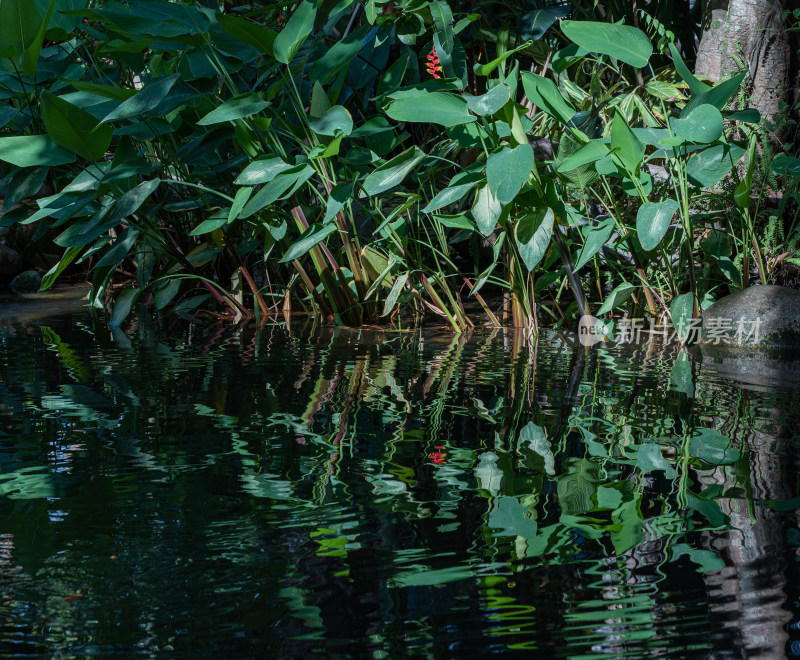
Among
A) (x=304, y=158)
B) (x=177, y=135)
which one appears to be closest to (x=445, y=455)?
(x=304, y=158)

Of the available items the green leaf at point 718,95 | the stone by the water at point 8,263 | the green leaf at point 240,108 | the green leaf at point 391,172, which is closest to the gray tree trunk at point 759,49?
the green leaf at point 718,95

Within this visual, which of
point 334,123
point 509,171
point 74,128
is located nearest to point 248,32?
point 334,123

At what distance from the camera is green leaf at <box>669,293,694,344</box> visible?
220cm

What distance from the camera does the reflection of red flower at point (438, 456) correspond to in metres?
1.21

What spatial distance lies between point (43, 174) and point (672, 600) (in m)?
2.34

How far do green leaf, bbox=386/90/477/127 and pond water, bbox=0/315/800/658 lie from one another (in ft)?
2.09

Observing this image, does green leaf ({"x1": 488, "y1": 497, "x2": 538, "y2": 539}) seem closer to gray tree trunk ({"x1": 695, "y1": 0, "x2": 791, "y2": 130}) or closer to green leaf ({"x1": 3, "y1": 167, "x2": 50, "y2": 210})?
green leaf ({"x1": 3, "y1": 167, "x2": 50, "y2": 210})

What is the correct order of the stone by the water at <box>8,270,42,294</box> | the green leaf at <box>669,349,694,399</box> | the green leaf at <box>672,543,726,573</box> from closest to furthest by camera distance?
the green leaf at <box>672,543,726,573</box> < the green leaf at <box>669,349,694,399</box> < the stone by the water at <box>8,270,42,294</box>

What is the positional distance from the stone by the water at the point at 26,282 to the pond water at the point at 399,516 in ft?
8.30

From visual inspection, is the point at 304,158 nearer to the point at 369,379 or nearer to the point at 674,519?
the point at 369,379

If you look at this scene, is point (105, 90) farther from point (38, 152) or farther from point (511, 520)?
point (511, 520)

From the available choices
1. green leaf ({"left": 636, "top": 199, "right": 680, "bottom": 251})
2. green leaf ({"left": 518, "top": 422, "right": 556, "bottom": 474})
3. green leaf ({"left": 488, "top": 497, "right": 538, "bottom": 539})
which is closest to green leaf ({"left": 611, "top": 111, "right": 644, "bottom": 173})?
green leaf ({"left": 636, "top": 199, "right": 680, "bottom": 251})

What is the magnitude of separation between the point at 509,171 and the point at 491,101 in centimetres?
18

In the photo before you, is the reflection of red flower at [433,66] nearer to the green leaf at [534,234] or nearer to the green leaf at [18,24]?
the green leaf at [534,234]
